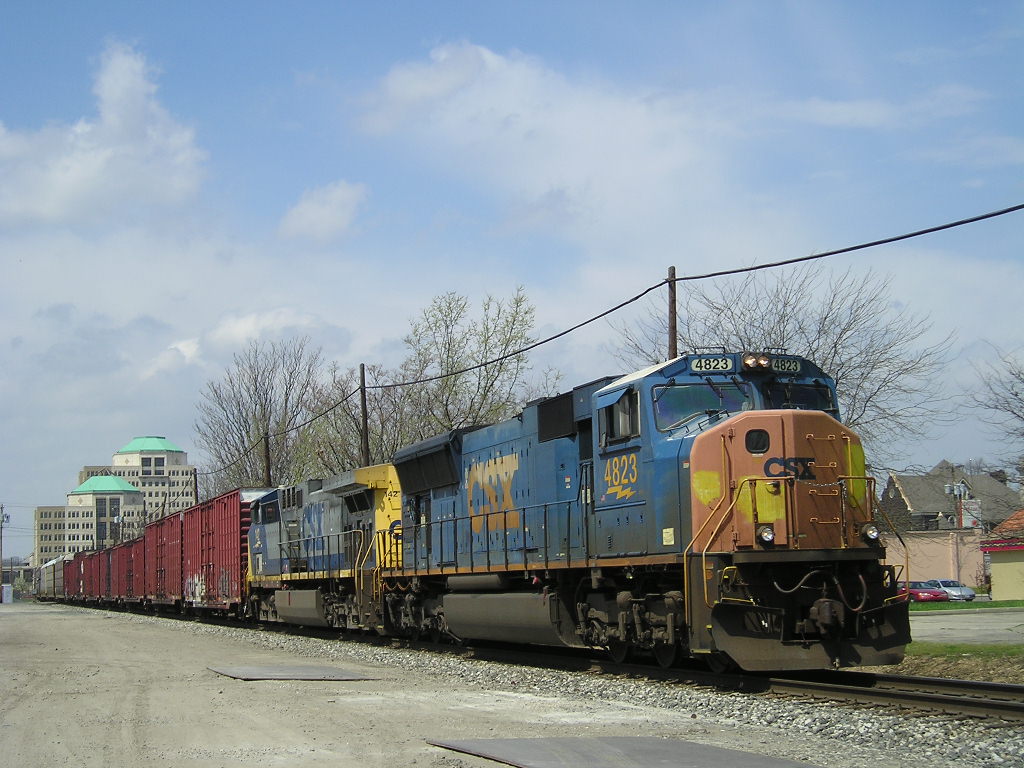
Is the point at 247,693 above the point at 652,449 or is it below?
below

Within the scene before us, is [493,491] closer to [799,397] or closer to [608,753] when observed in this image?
[799,397]

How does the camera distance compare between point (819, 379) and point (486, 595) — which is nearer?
point (819, 379)

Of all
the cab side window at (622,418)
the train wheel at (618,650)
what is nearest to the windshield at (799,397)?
the cab side window at (622,418)

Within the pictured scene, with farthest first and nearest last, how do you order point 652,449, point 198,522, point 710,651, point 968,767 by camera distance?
point 198,522
point 652,449
point 710,651
point 968,767

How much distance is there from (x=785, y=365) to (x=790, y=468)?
5.43 feet

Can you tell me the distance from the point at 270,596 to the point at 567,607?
628 inches

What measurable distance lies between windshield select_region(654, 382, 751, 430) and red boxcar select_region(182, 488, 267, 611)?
19.6 metres

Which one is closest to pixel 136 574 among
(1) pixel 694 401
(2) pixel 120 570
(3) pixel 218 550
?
(2) pixel 120 570

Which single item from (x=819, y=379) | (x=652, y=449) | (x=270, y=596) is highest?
(x=819, y=379)

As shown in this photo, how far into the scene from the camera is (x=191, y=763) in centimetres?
807

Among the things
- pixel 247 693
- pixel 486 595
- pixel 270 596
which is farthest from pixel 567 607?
pixel 270 596

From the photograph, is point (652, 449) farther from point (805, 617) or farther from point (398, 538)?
point (398, 538)

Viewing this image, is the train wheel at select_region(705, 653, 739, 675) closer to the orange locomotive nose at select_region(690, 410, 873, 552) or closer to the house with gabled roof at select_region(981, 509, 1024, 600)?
the orange locomotive nose at select_region(690, 410, 873, 552)

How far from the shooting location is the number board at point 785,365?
13086 millimetres
